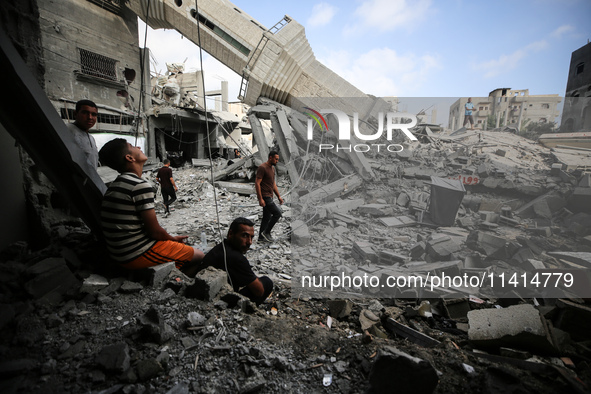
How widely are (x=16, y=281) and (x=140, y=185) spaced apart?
3.48 feet

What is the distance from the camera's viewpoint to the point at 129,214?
6.70ft

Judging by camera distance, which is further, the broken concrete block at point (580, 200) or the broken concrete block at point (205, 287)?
the broken concrete block at point (580, 200)

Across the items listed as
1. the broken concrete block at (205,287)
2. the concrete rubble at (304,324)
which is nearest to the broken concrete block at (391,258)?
the concrete rubble at (304,324)

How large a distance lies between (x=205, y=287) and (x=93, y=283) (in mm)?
863

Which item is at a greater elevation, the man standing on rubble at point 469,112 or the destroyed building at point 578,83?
the destroyed building at point 578,83

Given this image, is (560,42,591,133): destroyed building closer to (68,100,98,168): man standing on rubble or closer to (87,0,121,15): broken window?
(68,100,98,168): man standing on rubble

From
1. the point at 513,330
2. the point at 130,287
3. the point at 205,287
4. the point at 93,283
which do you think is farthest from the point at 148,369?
the point at 513,330

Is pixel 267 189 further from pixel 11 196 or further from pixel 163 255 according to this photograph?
pixel 11 196

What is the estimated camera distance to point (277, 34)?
13.9 meters

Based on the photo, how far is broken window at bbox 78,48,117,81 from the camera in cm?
1147

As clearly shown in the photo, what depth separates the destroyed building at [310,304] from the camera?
1386 millimetres

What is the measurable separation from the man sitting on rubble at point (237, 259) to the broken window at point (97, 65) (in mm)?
13674

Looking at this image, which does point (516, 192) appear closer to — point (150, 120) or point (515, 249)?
point (515, 249)

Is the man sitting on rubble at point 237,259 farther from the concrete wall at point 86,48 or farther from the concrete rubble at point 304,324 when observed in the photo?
the concrete wall at point 86,48
